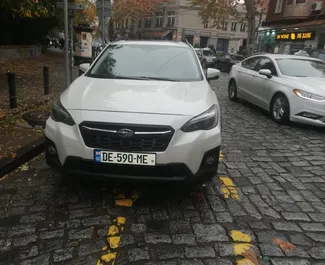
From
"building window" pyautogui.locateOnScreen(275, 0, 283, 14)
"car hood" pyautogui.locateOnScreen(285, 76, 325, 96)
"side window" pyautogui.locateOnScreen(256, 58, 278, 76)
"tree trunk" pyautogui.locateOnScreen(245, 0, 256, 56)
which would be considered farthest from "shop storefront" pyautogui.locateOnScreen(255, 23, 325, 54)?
"car hood" pyautogui.locateOnScreen(285, 76, 325, 96)

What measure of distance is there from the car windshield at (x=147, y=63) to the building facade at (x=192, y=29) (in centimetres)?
4513

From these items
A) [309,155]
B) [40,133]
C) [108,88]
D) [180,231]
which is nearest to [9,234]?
[180,231]

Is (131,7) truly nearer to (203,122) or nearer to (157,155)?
(203,122)

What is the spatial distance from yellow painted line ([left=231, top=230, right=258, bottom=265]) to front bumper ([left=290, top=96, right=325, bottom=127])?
4291 mm

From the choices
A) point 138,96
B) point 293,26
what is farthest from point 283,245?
point 293,26

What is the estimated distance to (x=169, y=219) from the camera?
3209 millimetres

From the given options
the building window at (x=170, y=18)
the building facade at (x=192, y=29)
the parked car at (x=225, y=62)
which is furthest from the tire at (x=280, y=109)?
the building window at (x=170, y=18)

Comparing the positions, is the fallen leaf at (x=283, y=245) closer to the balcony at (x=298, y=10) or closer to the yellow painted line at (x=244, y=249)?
the yellow painted line at (x=244, y=249)

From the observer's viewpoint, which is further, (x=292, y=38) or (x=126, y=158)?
(x=292, y=38)

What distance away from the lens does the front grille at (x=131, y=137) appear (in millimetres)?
3084

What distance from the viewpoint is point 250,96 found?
8680mm

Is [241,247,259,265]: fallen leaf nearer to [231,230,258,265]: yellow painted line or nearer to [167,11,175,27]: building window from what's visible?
[231,230,258,265]: yellow painted line

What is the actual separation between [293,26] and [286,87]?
22.2 metres

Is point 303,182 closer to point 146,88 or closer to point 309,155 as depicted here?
point 309,155
